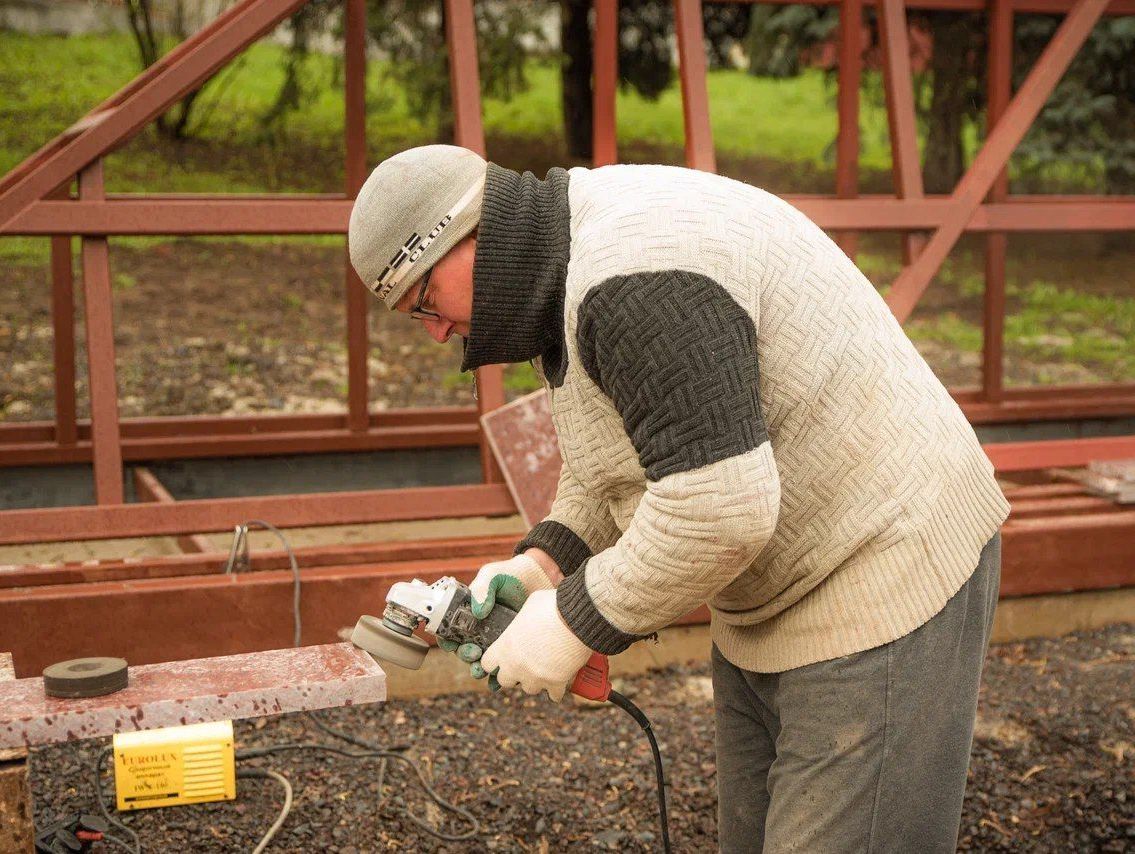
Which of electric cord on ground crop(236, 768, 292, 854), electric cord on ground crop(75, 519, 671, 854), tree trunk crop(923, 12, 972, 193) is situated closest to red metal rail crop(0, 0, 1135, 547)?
electric cord on ground crop(75, 519, 671, 854)

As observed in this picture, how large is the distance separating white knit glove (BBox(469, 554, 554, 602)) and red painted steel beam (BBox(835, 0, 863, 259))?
2930 millimetres

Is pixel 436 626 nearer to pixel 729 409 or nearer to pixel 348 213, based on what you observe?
pixel 729 409

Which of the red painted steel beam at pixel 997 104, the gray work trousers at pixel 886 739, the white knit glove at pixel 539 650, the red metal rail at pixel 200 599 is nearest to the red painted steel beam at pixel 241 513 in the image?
the red metal rail at pixel 200 599

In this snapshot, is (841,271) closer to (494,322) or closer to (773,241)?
(773,241)

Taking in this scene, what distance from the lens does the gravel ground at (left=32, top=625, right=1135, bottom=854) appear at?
11.4 ft

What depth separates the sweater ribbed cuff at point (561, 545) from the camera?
8.07ft

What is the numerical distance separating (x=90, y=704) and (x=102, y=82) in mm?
12263

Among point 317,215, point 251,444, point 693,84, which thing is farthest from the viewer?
point 251,444

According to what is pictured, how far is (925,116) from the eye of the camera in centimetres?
1202

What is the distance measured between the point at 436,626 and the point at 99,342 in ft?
7.53

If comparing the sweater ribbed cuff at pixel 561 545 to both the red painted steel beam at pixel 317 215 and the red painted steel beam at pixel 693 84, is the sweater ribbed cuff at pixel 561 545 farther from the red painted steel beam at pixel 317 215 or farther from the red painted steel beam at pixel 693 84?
the red painted steel beam at pixel 693 84

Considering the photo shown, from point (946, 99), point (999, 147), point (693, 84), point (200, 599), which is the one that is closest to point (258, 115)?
point (946, 99)

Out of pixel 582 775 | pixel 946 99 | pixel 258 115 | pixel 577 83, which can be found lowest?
pixel 582 775

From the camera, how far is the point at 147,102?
13.2 feet
